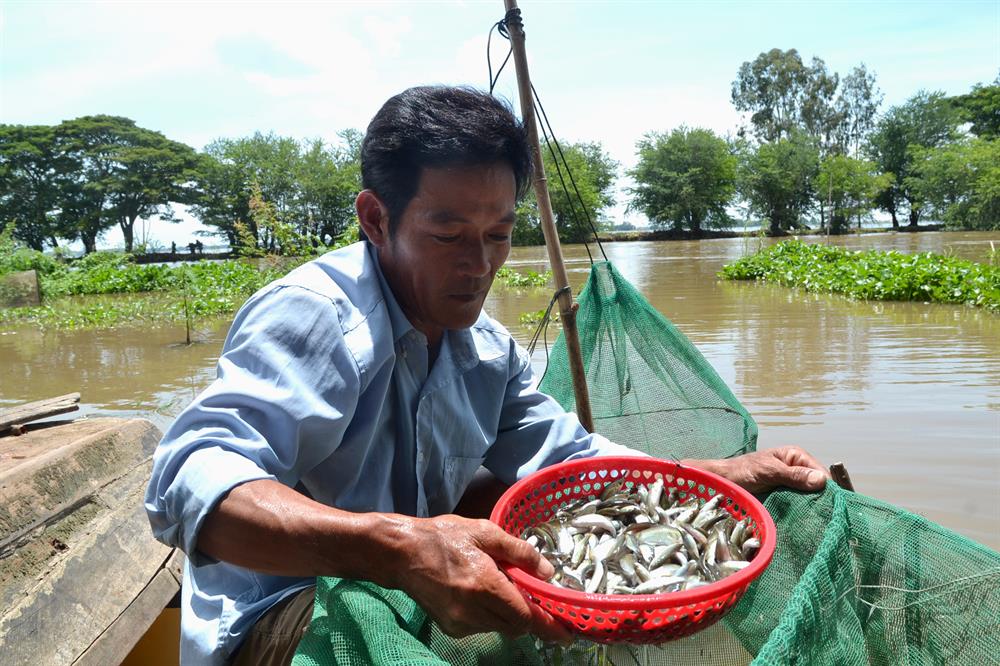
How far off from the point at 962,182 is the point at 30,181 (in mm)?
51673

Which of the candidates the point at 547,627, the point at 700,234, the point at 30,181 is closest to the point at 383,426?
the point at 547,627

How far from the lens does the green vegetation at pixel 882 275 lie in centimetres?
997

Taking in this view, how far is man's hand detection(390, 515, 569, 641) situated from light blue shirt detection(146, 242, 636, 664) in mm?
322

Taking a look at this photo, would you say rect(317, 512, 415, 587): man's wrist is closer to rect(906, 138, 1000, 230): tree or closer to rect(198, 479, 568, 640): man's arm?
rect(198, 479, 568, 640): man's arm

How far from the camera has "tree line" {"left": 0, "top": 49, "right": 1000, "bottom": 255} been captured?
4078 cm

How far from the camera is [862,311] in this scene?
398 inches

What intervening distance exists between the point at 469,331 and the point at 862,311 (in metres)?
9.75

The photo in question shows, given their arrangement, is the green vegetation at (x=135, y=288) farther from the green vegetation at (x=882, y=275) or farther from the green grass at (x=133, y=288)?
the green vegetation at (x=882, y=275)

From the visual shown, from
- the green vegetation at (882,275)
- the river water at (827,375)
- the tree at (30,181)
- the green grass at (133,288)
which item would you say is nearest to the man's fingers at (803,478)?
the river water at (827,375)

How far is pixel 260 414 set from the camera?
1372 mm

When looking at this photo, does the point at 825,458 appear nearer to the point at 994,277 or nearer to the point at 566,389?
the point at 566,389

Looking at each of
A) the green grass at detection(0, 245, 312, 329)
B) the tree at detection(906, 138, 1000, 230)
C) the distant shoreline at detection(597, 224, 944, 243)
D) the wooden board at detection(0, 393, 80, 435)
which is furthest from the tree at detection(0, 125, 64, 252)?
the tree at detection(906, 138, 1000, 230)

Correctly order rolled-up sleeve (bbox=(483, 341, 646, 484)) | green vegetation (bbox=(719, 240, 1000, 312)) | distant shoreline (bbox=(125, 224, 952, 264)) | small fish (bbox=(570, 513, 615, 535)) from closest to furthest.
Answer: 1. small fish (bbox=(570, 513, 615, 535))
2. rolled-up sleeve (bbox=(483, 341, 646, 484))
3. green vegetation (bbox=(719, 240, 1000, 312))
4. distant shoreline (bbox=(125, 224, 952, 264))

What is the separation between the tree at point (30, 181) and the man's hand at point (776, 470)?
47651 millimetres
